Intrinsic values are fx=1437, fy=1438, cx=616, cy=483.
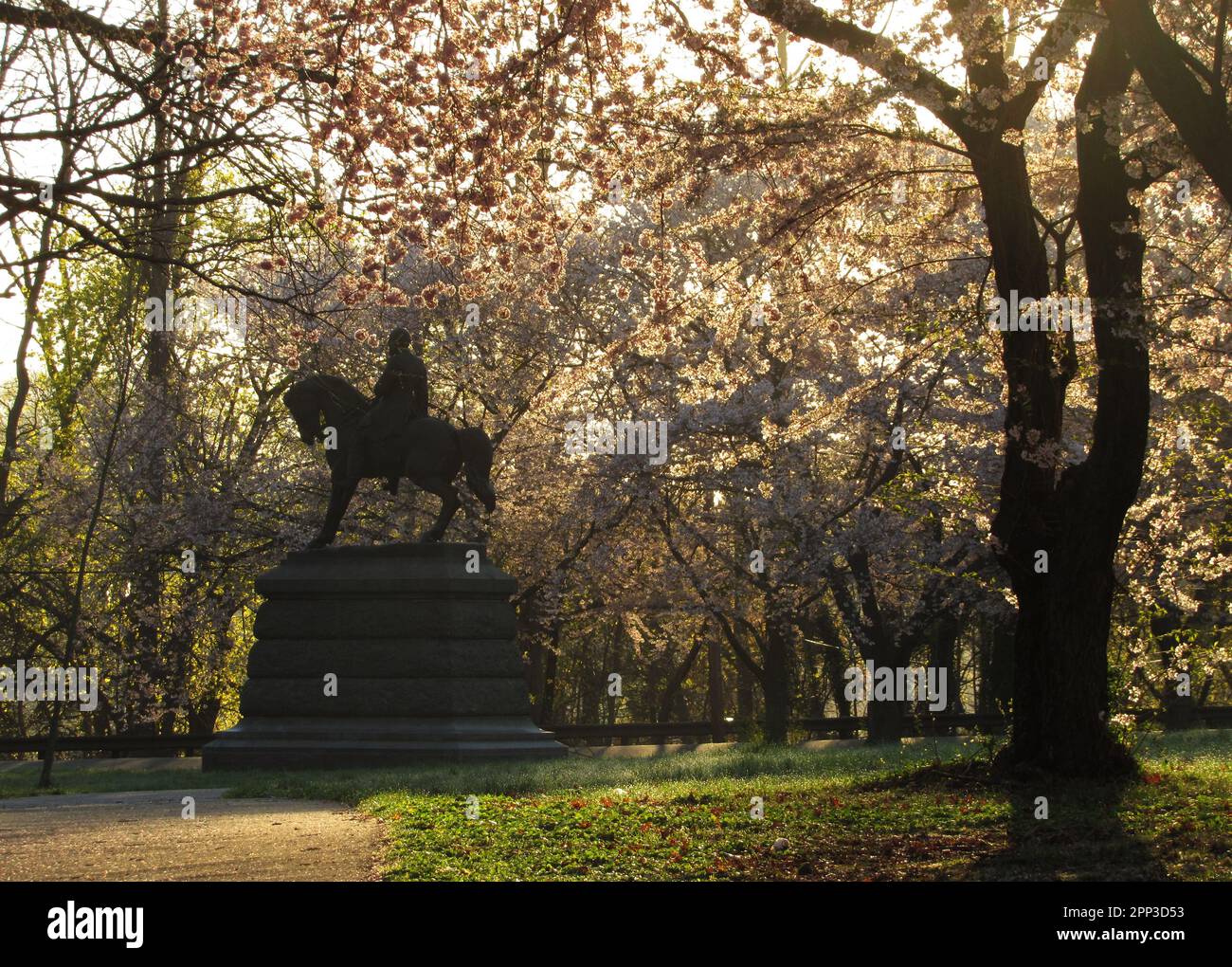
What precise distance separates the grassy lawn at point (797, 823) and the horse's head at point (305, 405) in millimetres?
→ 5234

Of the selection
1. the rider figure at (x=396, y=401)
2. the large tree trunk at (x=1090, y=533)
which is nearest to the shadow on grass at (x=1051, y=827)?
the large tree trunk at (x=1090, y=533)

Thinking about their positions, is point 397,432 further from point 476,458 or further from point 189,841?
point 189,841

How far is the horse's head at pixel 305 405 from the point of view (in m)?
18.5

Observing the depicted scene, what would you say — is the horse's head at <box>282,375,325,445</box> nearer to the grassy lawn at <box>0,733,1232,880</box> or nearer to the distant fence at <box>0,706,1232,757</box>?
the grassy lawn at <box>0,733,1232,880</box>

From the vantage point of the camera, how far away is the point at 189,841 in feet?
30.7

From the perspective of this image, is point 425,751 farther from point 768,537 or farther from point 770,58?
point 768,537

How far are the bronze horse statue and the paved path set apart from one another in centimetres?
621

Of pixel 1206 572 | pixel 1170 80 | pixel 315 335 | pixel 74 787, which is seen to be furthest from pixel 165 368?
pixel 1170 80

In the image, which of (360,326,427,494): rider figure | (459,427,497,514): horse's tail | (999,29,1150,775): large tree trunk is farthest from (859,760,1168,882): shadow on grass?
(360,326,427,494): rider figure

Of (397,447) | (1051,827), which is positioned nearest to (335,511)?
(397,447)

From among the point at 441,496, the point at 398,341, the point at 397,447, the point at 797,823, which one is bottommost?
the point at 797,823

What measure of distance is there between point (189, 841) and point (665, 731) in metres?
23.2

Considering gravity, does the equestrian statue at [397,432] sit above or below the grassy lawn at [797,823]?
above

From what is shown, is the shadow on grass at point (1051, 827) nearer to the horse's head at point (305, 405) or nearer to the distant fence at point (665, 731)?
the horse's head at point (305, 405)
